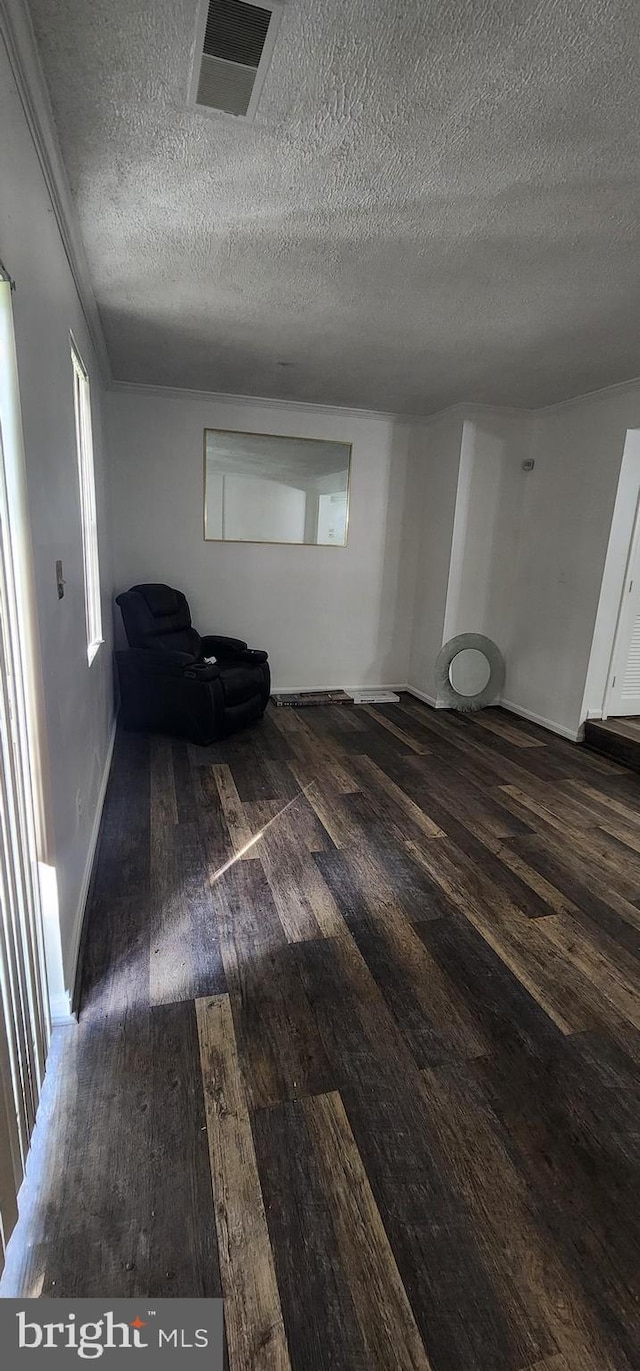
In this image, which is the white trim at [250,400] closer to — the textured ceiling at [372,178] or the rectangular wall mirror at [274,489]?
the rectangular wall mirror at [274,489]

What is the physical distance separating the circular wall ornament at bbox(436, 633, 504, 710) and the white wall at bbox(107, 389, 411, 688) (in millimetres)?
676

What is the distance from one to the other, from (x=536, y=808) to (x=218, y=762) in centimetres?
189

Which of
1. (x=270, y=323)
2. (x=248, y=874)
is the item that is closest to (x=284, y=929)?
(x=248, y=874)

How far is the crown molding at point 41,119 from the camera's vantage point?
3.90 ft

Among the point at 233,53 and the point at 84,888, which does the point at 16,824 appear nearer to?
the point at 84,888

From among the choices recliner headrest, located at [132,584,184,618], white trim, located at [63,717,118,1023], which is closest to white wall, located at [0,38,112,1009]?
white trim, located at [63,717,118,1023]

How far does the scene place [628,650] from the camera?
13.8ft

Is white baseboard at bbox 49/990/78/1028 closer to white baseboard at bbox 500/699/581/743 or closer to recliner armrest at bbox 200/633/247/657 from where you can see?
recliner armrest at bbox 200/633/247/657

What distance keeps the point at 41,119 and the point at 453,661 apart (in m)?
4.07

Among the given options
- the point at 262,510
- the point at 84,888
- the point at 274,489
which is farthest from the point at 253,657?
the point at 84,888

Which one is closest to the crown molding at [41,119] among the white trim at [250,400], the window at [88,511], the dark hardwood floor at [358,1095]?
the window at [88,511]

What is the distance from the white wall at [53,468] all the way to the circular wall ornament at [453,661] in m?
3.17

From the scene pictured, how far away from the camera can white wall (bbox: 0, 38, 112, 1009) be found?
51.0 inches

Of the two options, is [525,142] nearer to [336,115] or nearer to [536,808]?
[336,115]
